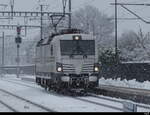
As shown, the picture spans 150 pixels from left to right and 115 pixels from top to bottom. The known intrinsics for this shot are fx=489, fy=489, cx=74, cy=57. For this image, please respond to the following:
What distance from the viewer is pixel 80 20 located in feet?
322

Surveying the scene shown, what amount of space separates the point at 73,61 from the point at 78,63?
0.96ft

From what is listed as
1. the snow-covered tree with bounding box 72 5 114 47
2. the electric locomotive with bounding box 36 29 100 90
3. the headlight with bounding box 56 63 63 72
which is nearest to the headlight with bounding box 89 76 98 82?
the electric locomotive with bounding box 36 29 100 90

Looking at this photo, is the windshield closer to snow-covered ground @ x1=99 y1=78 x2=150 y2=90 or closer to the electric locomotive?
the electric locomotive

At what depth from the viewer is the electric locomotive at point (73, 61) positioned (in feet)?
86.2

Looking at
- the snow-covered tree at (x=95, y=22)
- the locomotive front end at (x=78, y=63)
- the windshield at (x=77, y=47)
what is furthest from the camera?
the snow-covered tree at (x=95, y=22)

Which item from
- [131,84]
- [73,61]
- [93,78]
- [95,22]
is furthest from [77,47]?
[95,22]

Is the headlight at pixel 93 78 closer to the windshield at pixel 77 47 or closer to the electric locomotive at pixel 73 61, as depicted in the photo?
the electric locomotive at pixel 73 61

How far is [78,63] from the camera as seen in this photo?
26.5m

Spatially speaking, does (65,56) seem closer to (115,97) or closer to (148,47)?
(115,97)

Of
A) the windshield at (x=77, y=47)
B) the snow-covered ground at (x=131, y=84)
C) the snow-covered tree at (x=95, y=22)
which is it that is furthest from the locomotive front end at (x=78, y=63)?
the snow-covered tree at (x=95, y=22)

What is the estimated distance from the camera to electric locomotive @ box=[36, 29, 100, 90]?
26.3 m

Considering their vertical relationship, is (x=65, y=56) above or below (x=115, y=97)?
above

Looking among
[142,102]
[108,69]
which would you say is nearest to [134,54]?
[108,69]

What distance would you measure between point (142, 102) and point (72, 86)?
5172mm
